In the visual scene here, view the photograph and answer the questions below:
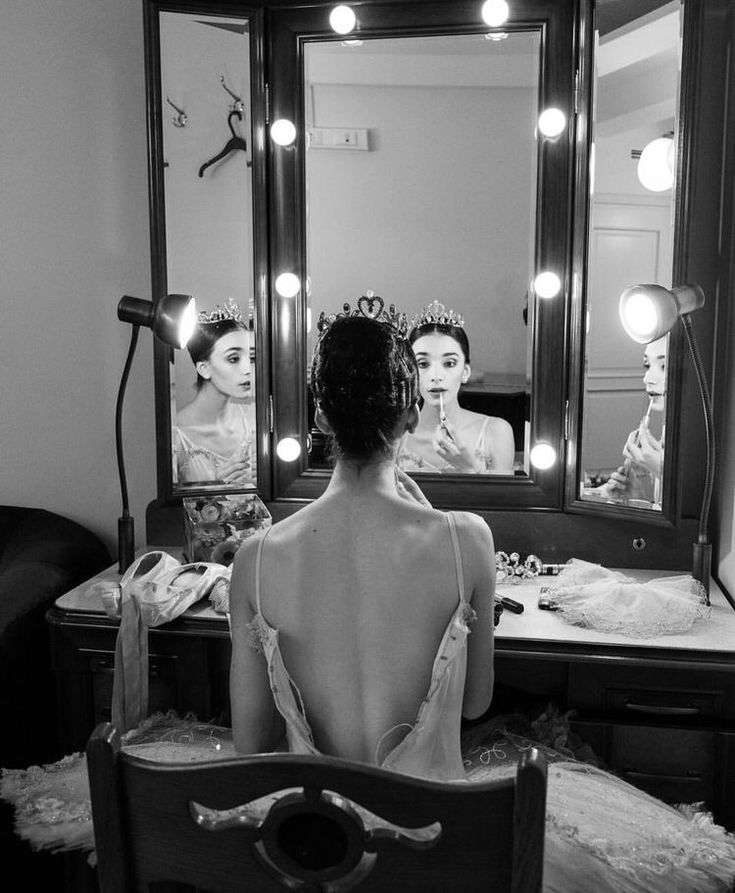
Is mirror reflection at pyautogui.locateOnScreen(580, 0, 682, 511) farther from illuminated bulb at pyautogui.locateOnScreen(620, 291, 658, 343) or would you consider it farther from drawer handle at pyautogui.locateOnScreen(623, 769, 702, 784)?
drawer handle at pyautogui.locateOnScreen(623, 769, 702, 784)

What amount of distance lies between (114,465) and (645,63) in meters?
1.73

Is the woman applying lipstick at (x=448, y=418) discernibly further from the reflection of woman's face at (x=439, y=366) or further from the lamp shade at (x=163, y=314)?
the lamp shade at (x=163, y=314)

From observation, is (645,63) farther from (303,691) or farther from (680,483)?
(303,691)

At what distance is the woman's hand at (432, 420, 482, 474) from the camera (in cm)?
234

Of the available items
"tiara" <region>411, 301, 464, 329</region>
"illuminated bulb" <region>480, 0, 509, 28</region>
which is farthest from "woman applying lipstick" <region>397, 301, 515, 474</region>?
"illuminated bulb" <region>480, 0, 509, 28</region>

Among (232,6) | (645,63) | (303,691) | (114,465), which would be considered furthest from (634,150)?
(114,465)

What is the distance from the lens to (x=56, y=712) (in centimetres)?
230

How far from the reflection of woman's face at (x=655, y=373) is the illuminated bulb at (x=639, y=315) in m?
0.19

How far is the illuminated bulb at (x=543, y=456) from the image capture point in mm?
2283

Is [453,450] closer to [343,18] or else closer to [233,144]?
[233,144]

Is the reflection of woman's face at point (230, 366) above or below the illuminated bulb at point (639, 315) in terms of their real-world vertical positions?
below

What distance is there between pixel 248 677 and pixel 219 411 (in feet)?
3.36

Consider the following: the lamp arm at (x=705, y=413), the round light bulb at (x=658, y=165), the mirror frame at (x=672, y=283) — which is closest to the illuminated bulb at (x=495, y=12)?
the mirror frame at (x=672, y=283)

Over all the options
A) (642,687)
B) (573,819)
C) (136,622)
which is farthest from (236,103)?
(573,819)
